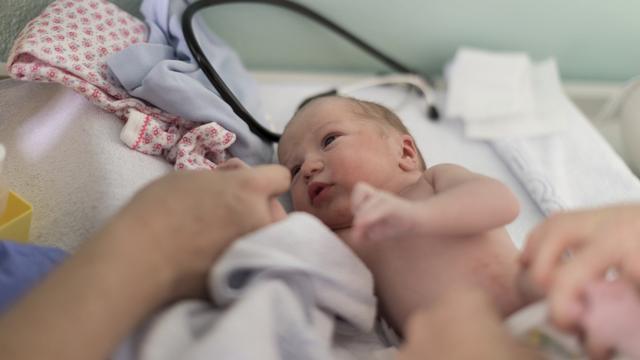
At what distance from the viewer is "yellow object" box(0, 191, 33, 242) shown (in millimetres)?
1010

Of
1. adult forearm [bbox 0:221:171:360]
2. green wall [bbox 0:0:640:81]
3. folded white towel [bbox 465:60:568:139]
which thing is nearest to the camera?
adult forearm [bbox 0:221:171:360]

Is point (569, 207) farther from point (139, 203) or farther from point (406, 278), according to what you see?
point (139, 203)

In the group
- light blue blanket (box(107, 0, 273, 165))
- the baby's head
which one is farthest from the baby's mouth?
light blue blanket (box(107, 0, 273, 165))

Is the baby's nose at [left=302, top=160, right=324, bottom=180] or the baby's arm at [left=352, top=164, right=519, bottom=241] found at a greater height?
the baby's arm at [left=352, top=164, right=519, bottom=241]

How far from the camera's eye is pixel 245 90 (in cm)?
145

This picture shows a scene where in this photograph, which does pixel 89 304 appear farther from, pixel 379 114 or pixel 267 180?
pixel 379 114

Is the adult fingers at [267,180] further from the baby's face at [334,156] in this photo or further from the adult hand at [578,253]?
the adult hand at [578,253]

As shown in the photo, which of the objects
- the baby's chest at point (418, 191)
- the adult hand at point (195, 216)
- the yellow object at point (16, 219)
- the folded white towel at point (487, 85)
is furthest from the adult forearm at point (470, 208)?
the folded white towel at point (487, 85)

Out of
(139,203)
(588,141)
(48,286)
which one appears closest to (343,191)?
(139,203)

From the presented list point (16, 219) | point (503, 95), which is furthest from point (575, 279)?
point (503, 95)

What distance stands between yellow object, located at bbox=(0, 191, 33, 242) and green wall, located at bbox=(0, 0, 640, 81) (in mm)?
797

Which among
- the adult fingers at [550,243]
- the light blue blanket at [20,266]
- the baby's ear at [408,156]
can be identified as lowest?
the light blue blanket at [20,266]

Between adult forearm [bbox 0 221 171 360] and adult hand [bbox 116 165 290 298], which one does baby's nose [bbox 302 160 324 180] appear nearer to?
adult hand [bbox 116 165 290 298]

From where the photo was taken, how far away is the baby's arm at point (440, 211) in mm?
800
